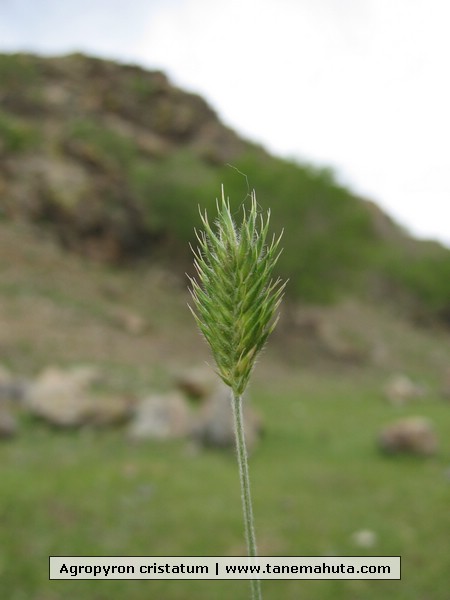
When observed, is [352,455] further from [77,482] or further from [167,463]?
[77,482]

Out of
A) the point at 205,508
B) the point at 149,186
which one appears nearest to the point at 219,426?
the point at 205,508

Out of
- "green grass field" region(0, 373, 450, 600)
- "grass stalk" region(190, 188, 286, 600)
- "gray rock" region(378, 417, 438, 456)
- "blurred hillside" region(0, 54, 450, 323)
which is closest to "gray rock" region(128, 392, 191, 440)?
"green grass field" region(0, 373, 450, 600)

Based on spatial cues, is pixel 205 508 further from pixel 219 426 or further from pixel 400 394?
pixel 400 394

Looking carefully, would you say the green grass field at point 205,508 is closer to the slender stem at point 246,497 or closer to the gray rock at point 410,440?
the gray rock at point 410,440

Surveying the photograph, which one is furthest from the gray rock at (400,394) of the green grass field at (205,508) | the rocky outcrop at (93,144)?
the rocky outcrop at (93,144)

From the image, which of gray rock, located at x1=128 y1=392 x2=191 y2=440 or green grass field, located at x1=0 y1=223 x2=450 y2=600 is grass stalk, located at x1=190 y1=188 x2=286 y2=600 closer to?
green grass field, located at x1=0 y1=223 x2=450 y2=600

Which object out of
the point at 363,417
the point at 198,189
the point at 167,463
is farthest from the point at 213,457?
the point at 198,189
